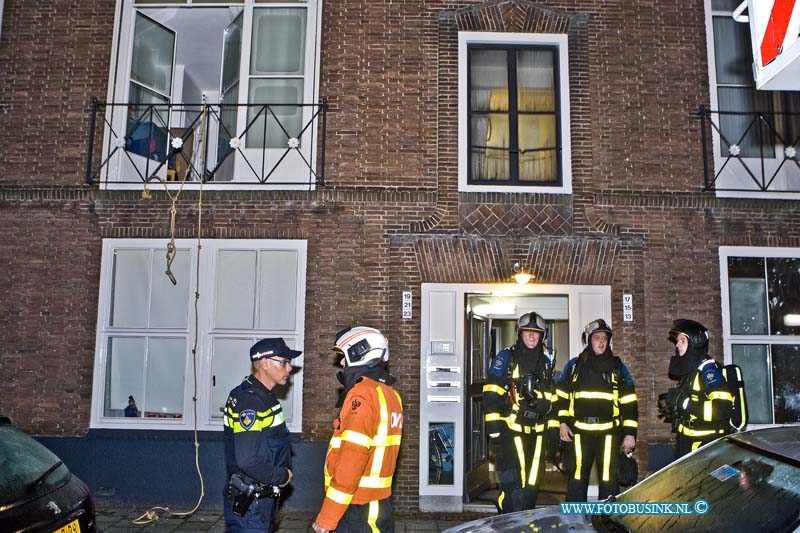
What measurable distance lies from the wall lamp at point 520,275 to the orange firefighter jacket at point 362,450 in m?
4.17

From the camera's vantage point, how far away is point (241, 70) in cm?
862

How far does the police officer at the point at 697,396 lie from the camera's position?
577cm

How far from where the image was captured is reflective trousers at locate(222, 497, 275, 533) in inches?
162

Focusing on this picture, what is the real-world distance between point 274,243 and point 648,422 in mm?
5178

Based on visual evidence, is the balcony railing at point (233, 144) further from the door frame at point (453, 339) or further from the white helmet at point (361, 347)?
the white helmet at point (361, 347)

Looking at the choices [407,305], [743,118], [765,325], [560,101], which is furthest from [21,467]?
[743,118]

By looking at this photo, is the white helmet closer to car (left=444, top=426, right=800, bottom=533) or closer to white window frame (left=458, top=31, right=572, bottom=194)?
car (left=444, top=426, right=800, bottom=533)

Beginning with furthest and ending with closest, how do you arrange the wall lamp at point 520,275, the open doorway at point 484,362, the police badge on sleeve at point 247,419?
the open doorway at point 484,362 → the wall lamp at point 520,275 → the police badge on sleeve at point 247,419

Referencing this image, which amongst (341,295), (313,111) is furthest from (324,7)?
(341,295)

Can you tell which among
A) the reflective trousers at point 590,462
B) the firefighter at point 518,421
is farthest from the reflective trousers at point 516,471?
the reflective trousers at point 590,462

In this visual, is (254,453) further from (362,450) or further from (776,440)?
(776,440)

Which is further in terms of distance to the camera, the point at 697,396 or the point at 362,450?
the point at 697,396

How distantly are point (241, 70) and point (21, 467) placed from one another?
6.25m

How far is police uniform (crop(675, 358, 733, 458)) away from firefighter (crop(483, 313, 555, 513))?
126 cm
